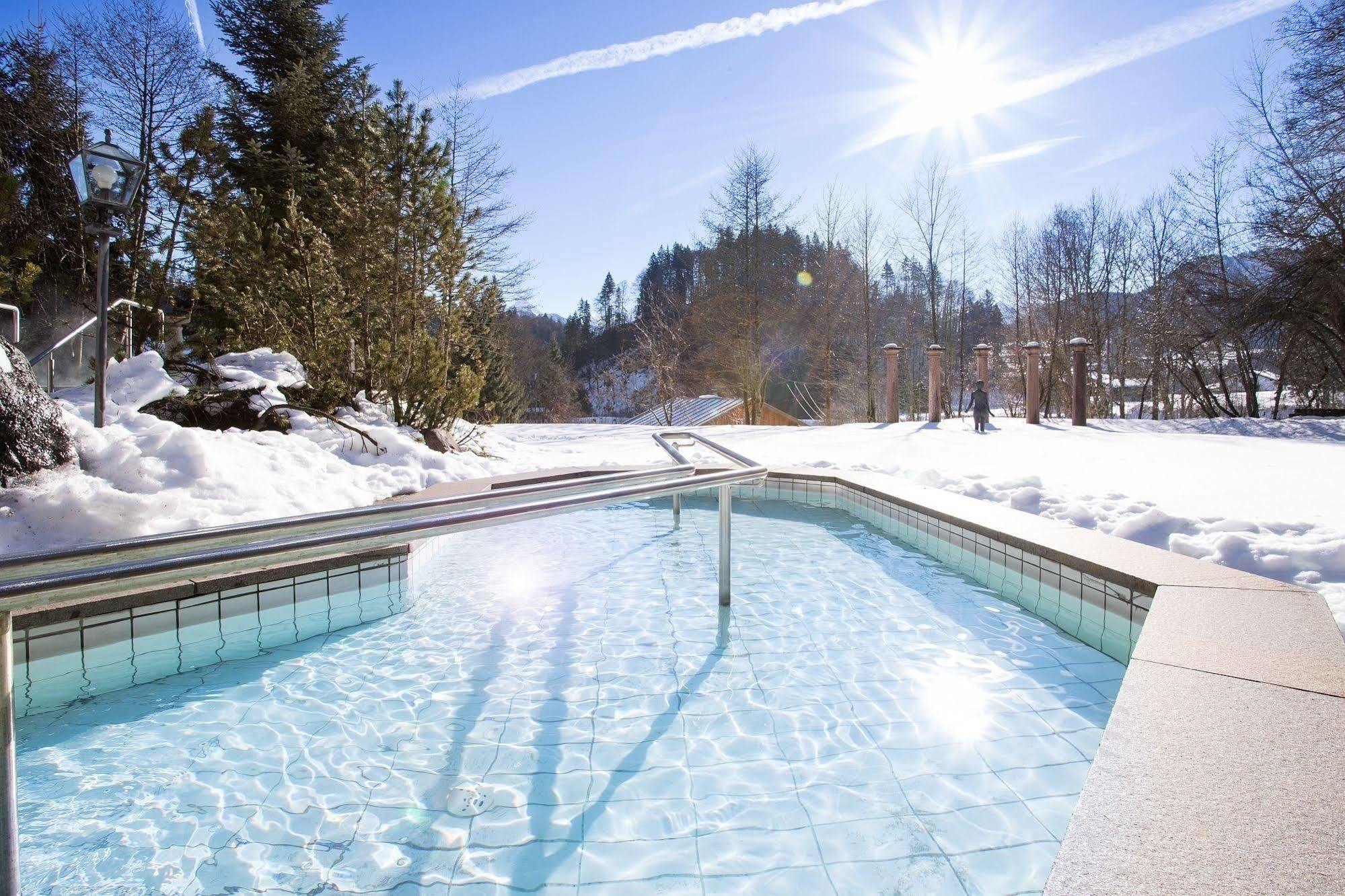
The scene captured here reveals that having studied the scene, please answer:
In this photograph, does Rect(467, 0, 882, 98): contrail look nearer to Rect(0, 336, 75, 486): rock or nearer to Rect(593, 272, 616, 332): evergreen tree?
Rect(0, 336, 75, 486): rock

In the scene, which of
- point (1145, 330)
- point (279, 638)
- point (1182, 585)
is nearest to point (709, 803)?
point (1182, 585)

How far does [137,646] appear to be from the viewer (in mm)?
2658

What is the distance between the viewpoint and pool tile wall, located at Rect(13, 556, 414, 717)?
2430 millimetres

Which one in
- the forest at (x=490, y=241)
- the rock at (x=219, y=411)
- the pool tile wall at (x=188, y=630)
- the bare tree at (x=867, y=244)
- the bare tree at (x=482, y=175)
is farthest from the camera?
the bare tree at (x=867, y=244)

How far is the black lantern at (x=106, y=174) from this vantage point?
15.6ft

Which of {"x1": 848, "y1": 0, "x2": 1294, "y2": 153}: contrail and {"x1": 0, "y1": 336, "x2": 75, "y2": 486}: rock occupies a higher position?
{"x1": 848, "y1": 0, "x2": 1294, "y2": 153}: contrail

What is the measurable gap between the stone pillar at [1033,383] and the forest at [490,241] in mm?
5798

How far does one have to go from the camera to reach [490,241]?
16.8 metres

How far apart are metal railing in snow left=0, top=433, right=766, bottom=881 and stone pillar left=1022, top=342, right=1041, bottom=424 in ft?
44.7

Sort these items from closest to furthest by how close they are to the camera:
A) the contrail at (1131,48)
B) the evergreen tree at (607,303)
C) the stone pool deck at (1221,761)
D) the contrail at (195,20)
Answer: the stone pool deck at (1221,761) < the contrail at (195,20) < the contrail at (1131,48) < the evergreen tree at (607,303)

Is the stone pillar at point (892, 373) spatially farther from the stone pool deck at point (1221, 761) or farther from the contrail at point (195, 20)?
the contrail at point (195, 20)

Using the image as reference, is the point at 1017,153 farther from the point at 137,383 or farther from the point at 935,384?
the point at 137,383

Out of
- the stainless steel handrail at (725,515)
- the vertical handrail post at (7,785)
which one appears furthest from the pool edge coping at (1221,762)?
the stainless steel handrail at (725,515)

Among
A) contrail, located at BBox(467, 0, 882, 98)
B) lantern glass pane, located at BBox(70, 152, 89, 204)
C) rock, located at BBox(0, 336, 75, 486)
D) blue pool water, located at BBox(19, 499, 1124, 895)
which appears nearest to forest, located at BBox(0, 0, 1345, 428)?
contrail, located at BBox(467, 0, 882, 98)
